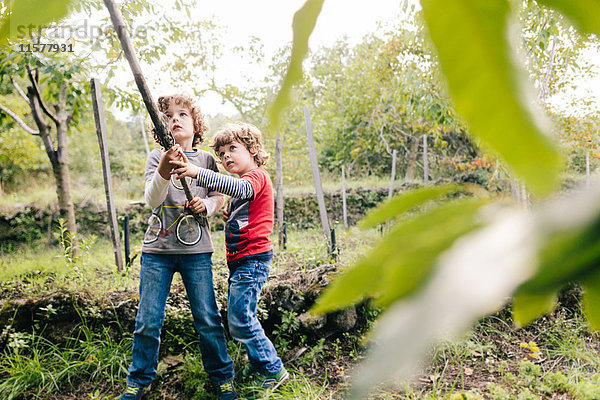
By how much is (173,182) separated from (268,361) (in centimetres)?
80

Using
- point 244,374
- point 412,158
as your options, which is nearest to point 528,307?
point 244,374

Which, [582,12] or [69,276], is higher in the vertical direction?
[582,12]

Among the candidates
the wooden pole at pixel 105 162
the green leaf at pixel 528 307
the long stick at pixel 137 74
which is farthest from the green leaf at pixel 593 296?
the wooden pole at pixel 105 162

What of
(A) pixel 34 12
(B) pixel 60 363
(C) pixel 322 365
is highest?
(A) pixel 34 12

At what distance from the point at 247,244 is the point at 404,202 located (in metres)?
1.36

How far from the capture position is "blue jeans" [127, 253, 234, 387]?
1.37 metres

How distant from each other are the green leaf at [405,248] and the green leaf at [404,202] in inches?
0.5

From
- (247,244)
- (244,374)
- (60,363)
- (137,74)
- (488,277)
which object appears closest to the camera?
(488,277)

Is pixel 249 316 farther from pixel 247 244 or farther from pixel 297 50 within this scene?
pixel 297 50

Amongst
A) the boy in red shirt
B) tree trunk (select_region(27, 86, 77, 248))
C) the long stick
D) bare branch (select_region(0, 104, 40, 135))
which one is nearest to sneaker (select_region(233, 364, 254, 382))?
the boy in red shirt

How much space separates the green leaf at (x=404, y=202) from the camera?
5.7 inches

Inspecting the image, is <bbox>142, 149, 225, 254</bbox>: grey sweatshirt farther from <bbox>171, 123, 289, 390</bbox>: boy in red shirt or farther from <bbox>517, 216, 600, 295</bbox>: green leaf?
<bbox>517, 216, 600, 295</bbox>: green leaf

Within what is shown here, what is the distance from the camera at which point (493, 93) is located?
89 mm

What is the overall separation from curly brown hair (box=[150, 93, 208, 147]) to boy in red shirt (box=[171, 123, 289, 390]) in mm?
95
